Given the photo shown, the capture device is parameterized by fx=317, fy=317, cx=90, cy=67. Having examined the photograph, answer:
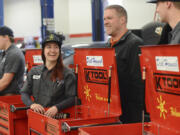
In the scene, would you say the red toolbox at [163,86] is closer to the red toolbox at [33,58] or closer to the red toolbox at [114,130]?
the red toolbox at [114,130]

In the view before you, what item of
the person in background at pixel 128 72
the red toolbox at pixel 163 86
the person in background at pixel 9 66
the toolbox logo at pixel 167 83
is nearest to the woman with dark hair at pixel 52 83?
the person in background at pixel 128 72

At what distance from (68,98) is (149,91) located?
1.14 metres

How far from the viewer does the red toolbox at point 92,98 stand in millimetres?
2438

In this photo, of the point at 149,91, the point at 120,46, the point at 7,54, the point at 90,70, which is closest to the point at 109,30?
the point at 120,46

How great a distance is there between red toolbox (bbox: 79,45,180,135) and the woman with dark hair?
40.9 inches

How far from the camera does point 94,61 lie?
9.37 feet

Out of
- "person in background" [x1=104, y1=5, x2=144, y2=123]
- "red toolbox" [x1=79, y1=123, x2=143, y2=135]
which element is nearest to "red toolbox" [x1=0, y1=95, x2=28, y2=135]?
"person in background" [x1=104, y1=5, x2=144, y2=123]

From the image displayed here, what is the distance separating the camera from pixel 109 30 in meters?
3.23

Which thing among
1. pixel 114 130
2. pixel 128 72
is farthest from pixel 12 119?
pixel 114 130

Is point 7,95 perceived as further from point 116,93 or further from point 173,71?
point 173,71

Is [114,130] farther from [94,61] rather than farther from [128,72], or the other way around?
[128,72]

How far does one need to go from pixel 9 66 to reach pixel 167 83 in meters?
2.54

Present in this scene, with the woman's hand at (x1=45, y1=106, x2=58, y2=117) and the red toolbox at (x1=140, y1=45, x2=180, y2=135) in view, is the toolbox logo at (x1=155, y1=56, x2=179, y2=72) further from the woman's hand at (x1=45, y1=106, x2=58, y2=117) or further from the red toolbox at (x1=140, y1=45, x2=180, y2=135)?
the woman's hand at (x1=45, y1=106, x2=58, y2=117)

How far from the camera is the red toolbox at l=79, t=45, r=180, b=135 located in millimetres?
1974
